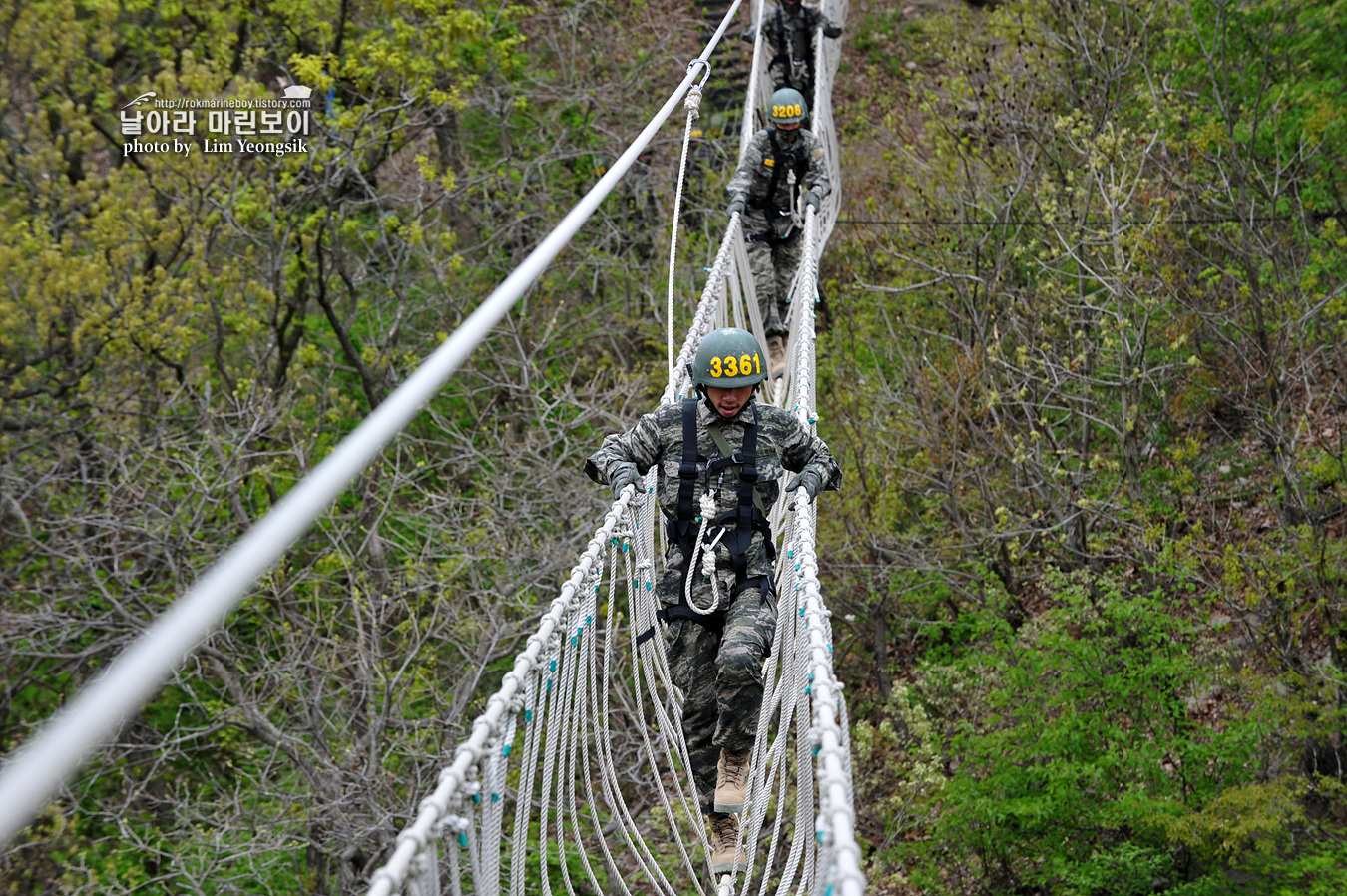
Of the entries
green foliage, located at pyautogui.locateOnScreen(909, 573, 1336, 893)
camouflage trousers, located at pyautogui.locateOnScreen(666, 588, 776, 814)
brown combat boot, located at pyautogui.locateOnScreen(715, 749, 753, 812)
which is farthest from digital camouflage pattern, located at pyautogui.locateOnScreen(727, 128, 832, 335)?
brown combat boot, located at pyautogui.locateOnScreen(715, 749, 753, 812)

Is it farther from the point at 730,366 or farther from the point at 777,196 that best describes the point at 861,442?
the point at 730,366

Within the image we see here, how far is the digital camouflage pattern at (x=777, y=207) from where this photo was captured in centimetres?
690

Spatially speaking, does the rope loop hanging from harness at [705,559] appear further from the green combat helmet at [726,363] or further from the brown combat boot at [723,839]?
the brown combat boot at [723,839]

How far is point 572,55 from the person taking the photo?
13.6 meters

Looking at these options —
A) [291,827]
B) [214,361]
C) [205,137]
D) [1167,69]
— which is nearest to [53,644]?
[291,827]

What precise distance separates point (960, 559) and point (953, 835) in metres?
2.81

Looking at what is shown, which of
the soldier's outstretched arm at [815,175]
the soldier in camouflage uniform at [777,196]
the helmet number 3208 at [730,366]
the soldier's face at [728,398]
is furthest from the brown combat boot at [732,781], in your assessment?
the soldier's outstretched arm at [815,175]

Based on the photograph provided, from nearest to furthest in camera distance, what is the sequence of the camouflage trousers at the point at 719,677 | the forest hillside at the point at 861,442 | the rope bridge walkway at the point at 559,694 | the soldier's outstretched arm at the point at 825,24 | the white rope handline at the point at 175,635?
the white rope handline at the point at 175,635, the rope bridge walkway at the point at 559,694, the camouflage trousers at the point at 719,677, the forest hillside at the point at 861,442, the soldier's outstretched arm at the point at 825,24

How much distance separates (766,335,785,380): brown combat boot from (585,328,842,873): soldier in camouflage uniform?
137 inches

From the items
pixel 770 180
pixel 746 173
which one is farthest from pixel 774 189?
pixel 746 173

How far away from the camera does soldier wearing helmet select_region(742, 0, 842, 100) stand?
9.51 m

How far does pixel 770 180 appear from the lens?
23.0 feet

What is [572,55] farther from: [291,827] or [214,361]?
[291,827]

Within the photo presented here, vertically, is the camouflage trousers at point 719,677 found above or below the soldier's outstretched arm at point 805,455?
below
